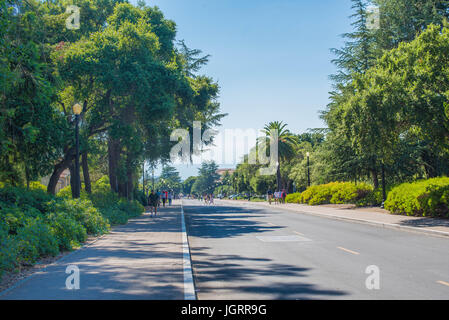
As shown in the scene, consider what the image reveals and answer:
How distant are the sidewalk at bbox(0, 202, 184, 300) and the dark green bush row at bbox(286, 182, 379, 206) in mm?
21849

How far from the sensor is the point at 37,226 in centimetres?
1076

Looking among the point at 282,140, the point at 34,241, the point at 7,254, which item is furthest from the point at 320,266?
the point at 282,140

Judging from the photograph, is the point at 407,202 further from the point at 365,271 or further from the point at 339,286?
the point at 339,286

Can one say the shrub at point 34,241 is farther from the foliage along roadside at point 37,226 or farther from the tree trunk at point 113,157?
the tree trunk at point 113,157

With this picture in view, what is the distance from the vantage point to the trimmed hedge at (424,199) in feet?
61.8

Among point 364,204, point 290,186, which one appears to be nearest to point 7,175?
point 364,204

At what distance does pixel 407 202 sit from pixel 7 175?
18399 mm

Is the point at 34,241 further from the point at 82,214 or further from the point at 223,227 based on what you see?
the point at 223,227

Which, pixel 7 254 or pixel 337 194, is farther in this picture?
pixel 337 194

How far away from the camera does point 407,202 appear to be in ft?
68.2

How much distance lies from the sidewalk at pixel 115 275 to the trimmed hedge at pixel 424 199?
1270cm

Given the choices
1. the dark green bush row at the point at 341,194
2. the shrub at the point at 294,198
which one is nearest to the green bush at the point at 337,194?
the dark green bush row at the point at 341,194

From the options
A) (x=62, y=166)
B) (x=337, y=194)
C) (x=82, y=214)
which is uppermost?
(x=62, y=166)

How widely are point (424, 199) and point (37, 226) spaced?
16.4 metres
